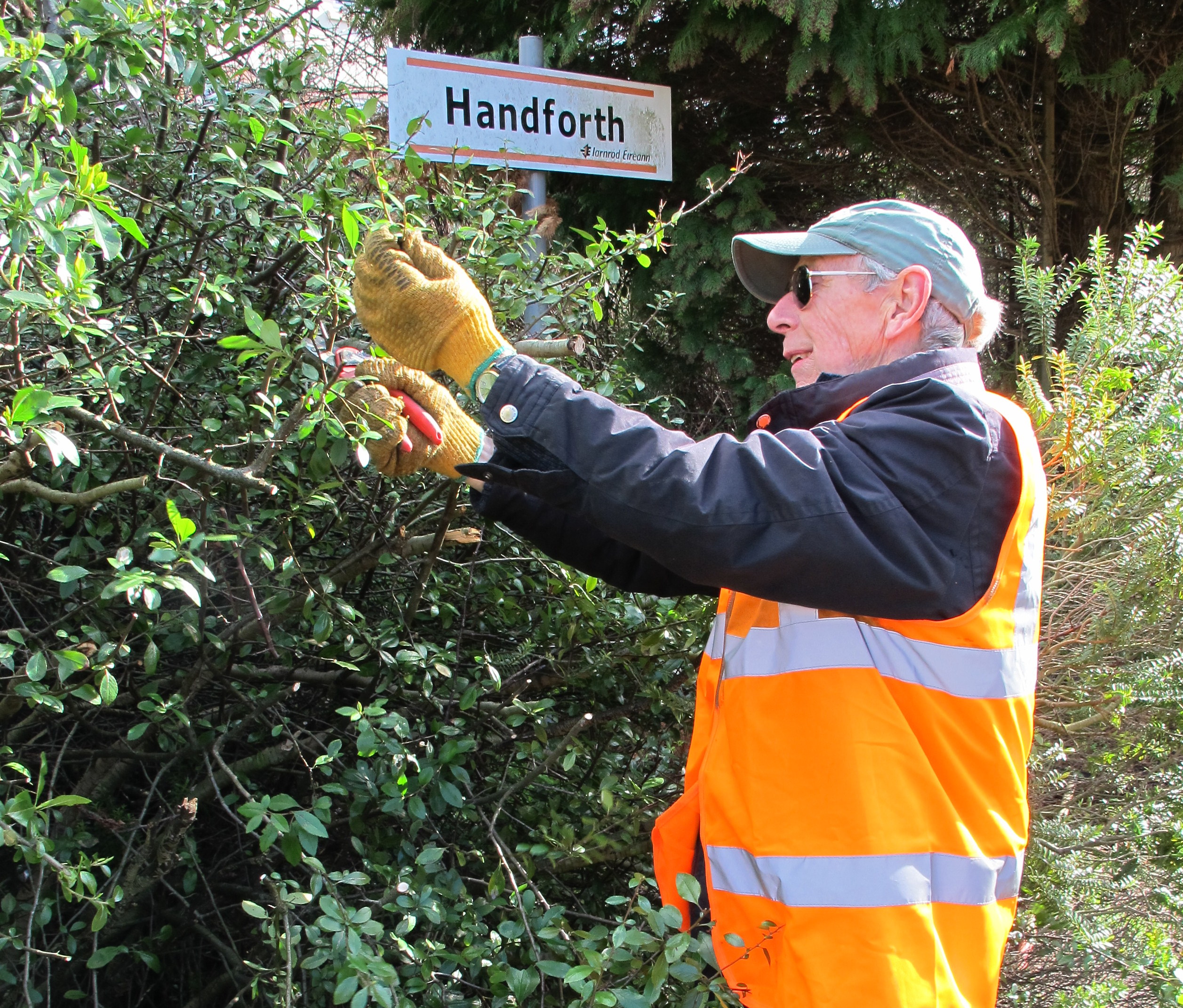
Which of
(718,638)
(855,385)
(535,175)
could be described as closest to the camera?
(855,385)

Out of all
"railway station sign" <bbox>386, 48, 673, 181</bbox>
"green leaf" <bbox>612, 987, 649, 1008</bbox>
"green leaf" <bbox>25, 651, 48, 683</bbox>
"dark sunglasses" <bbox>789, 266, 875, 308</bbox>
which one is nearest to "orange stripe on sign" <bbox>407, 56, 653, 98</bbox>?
"railway station sign" <bbox>386, 48, 673, 181</bbox>

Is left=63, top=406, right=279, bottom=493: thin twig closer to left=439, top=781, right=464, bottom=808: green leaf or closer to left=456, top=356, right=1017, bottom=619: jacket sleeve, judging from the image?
left=456, top=356, right=1017, bottom=619: jacket sleeve

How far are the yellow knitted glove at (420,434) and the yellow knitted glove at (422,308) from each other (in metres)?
0.12

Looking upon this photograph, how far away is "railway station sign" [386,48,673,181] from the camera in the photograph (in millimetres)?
2887

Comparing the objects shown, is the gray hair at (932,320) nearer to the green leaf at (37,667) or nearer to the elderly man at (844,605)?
the elderly man at (844,605)

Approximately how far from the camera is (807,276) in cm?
176

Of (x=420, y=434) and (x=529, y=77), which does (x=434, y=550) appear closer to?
(x=420, y=434)

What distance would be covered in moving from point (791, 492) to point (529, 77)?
7.60 ft

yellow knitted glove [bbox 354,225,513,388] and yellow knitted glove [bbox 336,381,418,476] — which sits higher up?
yellow knitted glove [bbox 354,225,513,388]

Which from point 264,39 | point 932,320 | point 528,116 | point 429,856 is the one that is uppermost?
point 528,116

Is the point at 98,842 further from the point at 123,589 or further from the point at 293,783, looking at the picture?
the point at 123,589

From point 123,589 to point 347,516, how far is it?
930 millimetres

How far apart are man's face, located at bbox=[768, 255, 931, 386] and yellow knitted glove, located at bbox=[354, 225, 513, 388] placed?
557 millimetres

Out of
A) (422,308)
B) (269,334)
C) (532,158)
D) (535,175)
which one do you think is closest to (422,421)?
(422,308)
